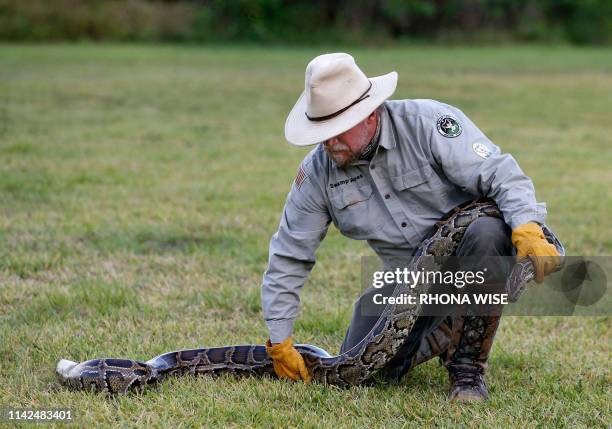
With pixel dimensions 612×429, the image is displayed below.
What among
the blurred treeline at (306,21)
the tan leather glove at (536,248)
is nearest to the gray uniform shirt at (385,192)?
the tan leather glove at (536,248)

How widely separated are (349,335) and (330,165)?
1.01 meters

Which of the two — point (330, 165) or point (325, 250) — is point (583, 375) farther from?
point (325, 250)

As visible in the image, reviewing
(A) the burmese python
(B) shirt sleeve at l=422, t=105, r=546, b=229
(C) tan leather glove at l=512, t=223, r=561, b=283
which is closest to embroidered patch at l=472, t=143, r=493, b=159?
(B) shirt sleeve at l=422, t=105, r=546, b=229

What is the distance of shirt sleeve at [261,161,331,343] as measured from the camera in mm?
4617

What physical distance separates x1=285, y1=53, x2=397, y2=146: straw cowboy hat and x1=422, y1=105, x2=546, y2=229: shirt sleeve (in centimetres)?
39

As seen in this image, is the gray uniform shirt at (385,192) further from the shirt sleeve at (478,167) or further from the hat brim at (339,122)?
the hat brim at (339,122)

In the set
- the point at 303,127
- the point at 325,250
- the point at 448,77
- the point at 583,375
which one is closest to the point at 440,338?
the point at 583,375

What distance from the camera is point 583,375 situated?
15.8 feet

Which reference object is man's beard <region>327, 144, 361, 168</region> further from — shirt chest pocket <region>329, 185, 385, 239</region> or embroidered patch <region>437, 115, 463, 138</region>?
embroidered patch <region>437, 115, 463, 138</region>

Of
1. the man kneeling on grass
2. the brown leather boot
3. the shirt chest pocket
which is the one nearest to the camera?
the man kneeling on grass

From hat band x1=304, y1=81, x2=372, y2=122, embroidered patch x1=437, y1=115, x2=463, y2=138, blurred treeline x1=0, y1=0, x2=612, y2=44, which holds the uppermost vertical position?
hat band x1=304, y1=81, x2=372, y2=122

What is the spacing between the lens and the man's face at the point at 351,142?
4391 mm

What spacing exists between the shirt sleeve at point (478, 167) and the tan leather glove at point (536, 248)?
10cm

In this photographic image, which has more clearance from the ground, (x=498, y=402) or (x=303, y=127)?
(x=303, y=127)
